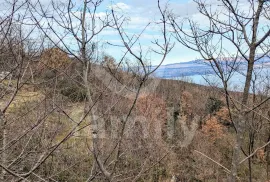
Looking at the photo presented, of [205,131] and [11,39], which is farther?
[205,131]

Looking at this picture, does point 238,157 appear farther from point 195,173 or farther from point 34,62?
point 195,173

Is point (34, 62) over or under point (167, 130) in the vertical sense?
over

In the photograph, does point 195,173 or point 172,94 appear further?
point 172,94

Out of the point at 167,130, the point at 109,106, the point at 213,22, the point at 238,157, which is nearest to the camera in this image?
the point at 238,157

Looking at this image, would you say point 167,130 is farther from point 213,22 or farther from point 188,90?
point 213,22

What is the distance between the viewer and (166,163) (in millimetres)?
20594

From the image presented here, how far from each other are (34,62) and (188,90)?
31839mm

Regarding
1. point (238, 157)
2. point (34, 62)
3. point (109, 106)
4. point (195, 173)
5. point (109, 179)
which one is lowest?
point (195, 173)

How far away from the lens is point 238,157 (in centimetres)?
243

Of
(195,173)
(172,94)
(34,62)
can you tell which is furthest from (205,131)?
(34,62)

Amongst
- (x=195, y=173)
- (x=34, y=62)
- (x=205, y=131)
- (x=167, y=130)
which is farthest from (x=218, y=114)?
(x=34, y=62)

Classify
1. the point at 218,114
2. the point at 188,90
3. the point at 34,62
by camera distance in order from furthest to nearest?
the point at 188,90
the point at 218,114
the point at 34,62

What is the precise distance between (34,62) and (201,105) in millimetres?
29293

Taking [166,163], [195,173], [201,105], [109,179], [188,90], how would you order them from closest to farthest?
[109,179]
[166,163]
[195,173]
[201,105]
[188,90]
